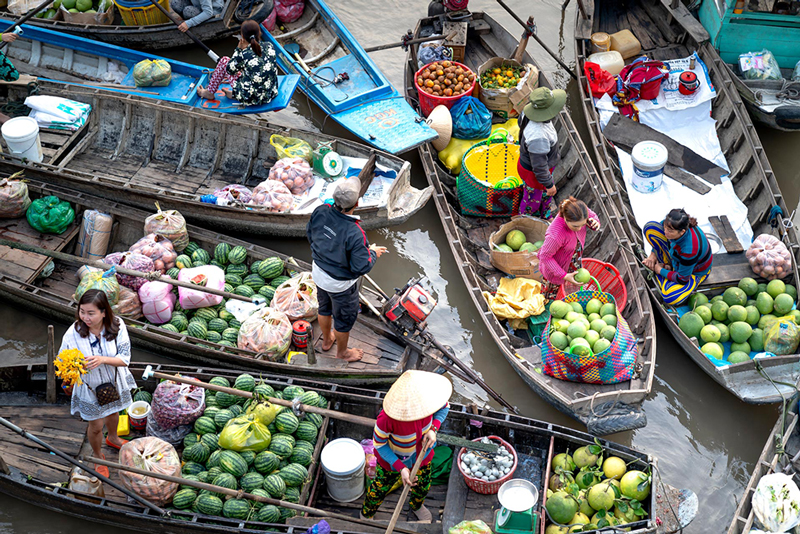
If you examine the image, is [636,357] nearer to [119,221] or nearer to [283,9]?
[119,221]

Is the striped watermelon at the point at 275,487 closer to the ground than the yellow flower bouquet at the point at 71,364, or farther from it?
closer to the ground

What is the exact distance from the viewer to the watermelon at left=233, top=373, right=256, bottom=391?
6.45m

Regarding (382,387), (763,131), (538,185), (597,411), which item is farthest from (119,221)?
(763,131)

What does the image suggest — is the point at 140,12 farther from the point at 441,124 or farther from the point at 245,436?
the point at 245,436

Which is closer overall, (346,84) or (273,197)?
(273,197)

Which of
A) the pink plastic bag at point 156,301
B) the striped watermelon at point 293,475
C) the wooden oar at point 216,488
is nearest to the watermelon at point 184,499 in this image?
the wooden oar at point 216,488

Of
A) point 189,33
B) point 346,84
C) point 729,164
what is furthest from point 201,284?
point 729,164

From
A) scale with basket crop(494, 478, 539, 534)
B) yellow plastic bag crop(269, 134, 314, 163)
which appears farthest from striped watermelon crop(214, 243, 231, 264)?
scale with basket crop(494, 478, 539, 534)

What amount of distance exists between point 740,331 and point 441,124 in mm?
4123

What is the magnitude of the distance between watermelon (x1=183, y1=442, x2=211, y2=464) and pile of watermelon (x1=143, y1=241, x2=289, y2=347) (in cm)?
121

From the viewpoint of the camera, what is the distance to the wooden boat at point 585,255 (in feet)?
21.8

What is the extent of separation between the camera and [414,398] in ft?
17.1

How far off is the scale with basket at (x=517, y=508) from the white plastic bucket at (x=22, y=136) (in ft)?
21.2

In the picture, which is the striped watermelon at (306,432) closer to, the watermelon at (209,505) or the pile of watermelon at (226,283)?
the watermelon at (209,505)
